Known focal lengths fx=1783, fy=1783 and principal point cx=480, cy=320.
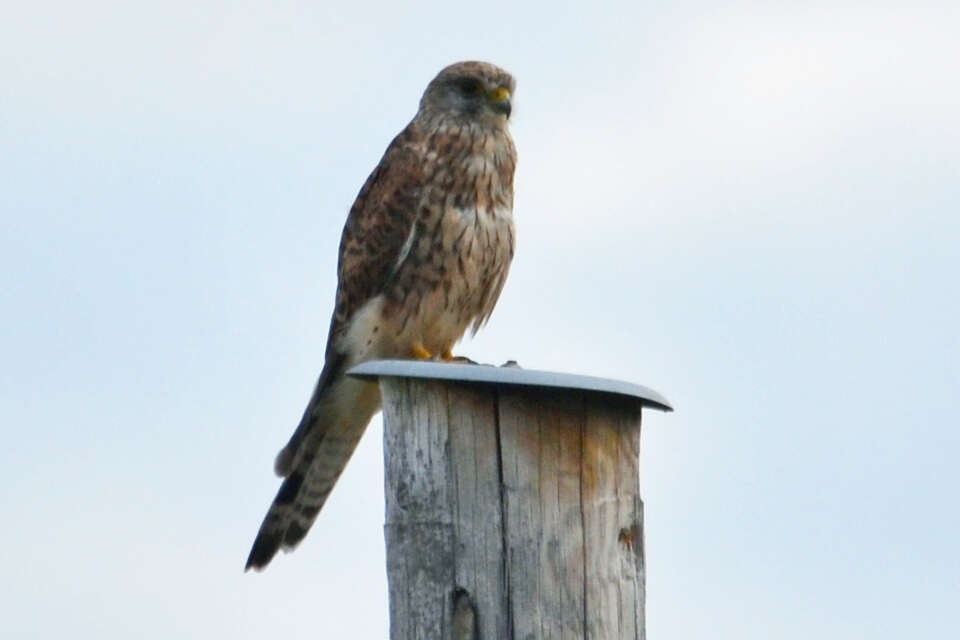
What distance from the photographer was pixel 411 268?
19.6ft

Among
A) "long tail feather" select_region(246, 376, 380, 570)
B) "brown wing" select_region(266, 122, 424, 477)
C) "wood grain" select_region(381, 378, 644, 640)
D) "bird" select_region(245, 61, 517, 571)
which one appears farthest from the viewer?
"brown wing" select_region(266, 122, 424, 477)

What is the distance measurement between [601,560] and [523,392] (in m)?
0.34

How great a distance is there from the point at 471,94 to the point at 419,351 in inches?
39.2

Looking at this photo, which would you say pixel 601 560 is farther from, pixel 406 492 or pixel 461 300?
pixel 461 300

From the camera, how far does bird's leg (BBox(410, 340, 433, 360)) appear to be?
6039 millimetres

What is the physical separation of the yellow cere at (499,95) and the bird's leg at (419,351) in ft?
3.12

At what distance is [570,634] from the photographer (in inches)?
126

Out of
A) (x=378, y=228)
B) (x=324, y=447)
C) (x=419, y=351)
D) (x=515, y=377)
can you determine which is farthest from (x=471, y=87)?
(x=515, y=377)

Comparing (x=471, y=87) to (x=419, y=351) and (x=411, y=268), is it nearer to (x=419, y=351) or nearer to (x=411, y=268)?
(x=411, y=268)

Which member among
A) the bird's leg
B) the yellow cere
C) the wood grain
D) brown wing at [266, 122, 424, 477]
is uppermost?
the yellow cere

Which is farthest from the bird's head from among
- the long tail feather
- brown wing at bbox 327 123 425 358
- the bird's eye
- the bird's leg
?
the long tail feather

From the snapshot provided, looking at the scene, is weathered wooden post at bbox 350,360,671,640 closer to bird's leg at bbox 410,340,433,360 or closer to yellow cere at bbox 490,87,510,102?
bird's leg at bbox 410,340,433,360

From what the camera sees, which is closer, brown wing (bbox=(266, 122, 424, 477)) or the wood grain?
the wood grain

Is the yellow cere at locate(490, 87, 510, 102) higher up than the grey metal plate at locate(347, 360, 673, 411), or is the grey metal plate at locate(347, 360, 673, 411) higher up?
the yellow cere at locate(490, 87, 510, 102)
